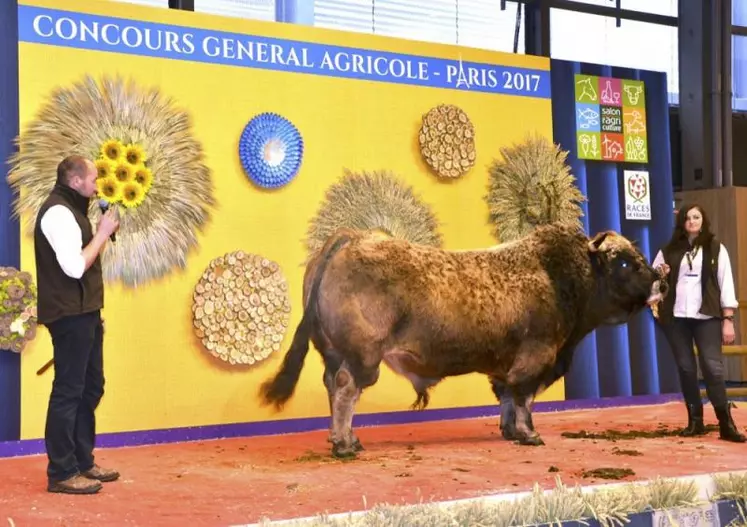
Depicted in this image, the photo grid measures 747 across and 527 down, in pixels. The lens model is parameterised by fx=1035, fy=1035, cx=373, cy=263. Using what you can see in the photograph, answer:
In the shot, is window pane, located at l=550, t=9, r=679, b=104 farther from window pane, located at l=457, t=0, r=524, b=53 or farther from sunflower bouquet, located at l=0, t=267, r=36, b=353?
sunflower bouquet, located at l=0, t=267, r=36, b=353

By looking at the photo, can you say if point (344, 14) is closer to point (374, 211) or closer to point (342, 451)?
point (374, 211)

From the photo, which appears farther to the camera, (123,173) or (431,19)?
(431,19)

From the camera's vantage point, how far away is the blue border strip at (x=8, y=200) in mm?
5473

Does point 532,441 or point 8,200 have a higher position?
point 8,200

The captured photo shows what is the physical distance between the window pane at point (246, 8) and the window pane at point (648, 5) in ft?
11.9

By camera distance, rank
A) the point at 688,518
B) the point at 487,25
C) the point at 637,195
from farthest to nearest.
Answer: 1. the point at 487,25
2. the point at 637,195
3. the point at 688,518

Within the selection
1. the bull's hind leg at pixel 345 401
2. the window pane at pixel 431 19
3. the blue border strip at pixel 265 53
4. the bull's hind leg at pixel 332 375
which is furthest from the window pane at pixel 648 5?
the bull's hind leg at pixel 345 401

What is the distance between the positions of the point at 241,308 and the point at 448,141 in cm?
188

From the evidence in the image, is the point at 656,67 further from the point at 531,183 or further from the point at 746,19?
the point at 531,183

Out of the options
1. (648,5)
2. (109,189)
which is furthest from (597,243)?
(648,5)

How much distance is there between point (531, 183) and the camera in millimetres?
7246

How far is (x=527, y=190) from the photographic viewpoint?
7246mm

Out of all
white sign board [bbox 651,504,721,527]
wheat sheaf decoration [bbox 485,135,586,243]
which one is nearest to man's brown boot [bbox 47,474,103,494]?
white sign board [bbox 651,504,721,527]

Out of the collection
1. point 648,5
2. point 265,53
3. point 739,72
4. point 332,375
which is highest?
point 648,5
